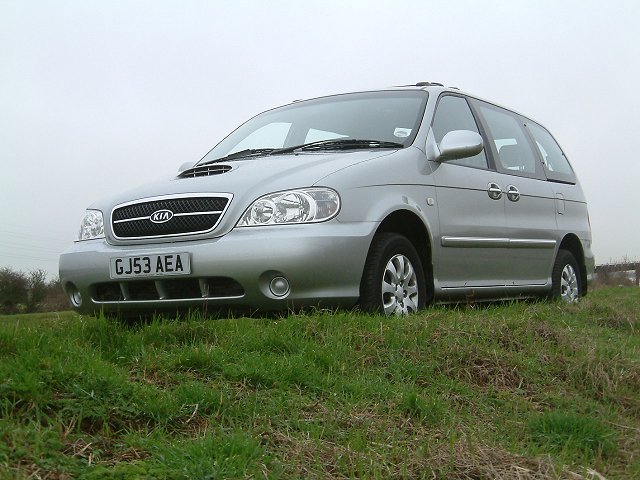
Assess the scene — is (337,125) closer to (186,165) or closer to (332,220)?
(186,165)

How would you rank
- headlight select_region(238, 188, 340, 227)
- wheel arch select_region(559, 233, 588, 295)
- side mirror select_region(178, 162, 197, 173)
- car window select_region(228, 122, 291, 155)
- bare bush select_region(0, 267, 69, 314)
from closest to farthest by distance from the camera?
1. headlight select_region(238, 188, 340, 227)
2. car window select_region(228, 122, 291, 155)
3. side mirror select_region(178, 162, 197, 173)
4. wheel arch select_region(559, 233, 588, 295)
5. bare bush select_region(0, 267, 69, 314)

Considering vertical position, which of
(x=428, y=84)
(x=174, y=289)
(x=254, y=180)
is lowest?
(x=174, y=289)

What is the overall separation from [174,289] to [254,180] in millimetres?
799

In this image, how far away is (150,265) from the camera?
4.81 metres

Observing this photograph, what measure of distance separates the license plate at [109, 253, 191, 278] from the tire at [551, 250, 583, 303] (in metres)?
3.96

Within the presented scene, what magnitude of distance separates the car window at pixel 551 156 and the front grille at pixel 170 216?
4148 millimetres

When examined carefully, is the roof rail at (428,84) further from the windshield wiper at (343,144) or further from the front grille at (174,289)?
the front grille at (174,289)

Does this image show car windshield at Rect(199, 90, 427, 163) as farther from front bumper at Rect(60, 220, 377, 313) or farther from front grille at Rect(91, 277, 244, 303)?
front grille at Rect(91, 277, 244, 303)

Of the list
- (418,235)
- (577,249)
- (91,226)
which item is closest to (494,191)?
(418,235)

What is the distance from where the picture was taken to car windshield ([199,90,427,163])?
5.85 metres

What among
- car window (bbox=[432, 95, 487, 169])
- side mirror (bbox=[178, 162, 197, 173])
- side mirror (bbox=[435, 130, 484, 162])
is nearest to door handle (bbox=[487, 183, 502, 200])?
car window (bbox=[432, 95, 487, 169])

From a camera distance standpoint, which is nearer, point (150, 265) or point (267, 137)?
point (150, 265)

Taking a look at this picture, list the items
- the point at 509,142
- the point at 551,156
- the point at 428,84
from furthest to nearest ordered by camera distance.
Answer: the point at 551,156
the point at 509,142
the point at 428,84

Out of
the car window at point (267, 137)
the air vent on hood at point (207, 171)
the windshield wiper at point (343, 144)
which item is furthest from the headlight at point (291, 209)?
the car window at point (267, 137)
